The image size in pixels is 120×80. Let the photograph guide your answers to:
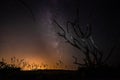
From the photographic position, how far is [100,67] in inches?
711

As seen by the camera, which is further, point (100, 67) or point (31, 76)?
point (100, 67)

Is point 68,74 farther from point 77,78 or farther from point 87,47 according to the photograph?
point 87,47

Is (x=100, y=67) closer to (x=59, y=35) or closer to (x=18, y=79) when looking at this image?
(x=59, y=35)

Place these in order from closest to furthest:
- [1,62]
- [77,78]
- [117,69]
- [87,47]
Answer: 1. [77,78]
2. [117,69]
3. [87,47]
4. [1,62]

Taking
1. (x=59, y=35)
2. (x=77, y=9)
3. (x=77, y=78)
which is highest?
(x=77, y=9)

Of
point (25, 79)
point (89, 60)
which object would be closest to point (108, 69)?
point (89, 60)

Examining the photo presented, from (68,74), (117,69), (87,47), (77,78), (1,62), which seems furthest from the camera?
(1,62)

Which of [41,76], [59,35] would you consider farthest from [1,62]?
[41,76]

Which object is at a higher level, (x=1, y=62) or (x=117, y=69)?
(x=1, y=62)

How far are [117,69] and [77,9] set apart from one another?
525cm

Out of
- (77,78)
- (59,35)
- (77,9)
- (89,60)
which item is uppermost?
(77,9)

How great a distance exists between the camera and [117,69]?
1748cm

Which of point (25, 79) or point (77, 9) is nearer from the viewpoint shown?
point (25, 79)

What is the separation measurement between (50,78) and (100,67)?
161 inches
